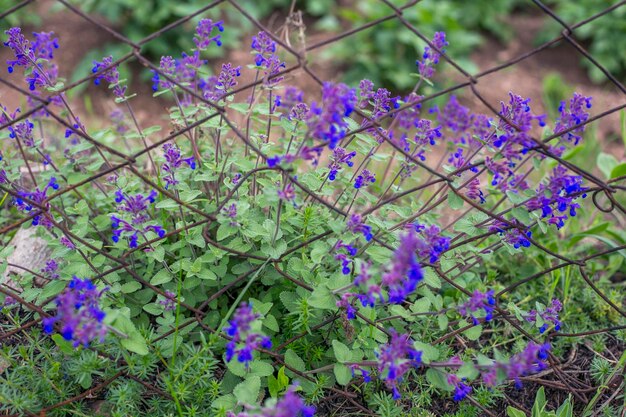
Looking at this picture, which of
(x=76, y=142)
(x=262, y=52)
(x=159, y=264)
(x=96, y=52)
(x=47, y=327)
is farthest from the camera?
(x=96, y=52)

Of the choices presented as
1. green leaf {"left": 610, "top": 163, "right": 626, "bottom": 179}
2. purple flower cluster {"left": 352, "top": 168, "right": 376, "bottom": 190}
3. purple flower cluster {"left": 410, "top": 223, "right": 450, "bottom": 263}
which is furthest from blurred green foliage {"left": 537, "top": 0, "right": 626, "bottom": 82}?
purple flower cluster {"left": 410, "top": 223, "right": 450, "bottom": 263}

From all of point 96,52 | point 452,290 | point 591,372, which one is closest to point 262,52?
point 452,290

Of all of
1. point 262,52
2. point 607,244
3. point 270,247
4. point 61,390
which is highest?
point 262,52

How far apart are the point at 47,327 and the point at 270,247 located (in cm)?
73

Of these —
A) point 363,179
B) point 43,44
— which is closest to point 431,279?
point 363,179

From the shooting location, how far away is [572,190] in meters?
2.01

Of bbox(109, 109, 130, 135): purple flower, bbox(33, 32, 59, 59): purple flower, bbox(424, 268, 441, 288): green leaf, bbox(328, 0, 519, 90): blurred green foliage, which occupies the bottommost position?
bbox(424, 268, 441, 288): green leaf

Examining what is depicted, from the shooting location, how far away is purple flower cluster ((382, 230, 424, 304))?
62.3 inches

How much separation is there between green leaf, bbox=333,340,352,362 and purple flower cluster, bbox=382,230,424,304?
32 cm

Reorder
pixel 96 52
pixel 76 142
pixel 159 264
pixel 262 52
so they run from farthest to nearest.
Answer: pixel 96 52
pixel 76 142
pixel 159 264
pixel 262 52

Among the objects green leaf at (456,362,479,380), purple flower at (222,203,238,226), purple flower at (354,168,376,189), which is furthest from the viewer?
purple flower at (354,168,376,189)

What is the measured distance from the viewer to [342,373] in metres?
1.99

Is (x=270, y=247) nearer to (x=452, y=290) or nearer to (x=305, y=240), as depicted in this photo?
(x=305, y=240)

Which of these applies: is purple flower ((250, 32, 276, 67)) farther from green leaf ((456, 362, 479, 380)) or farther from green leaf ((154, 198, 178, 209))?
green leaf ((456, 362, 479, 380))
